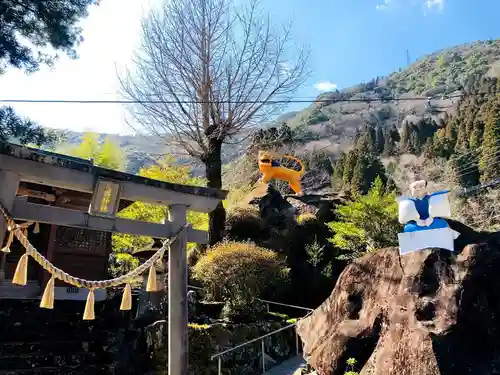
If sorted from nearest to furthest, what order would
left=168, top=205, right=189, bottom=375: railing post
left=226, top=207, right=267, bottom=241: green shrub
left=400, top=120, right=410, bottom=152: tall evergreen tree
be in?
left=168, top=205, right=189, bottom=375: railing post, left=226, top=207, right=267, bottom=241: green shrub, left=400, top=120, right=410, bottom=152: tall evergreen tree

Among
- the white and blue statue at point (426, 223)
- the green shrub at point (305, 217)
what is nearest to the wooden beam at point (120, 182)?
the white and blue statue at point (426, 223)

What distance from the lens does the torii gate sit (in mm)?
5000

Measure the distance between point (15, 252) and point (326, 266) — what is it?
10283 millimetres

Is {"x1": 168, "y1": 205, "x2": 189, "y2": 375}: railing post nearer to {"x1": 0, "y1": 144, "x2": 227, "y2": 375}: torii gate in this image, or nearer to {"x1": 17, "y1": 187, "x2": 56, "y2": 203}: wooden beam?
{"x1": 0, "y1": 144, "x2": 227, "y2": 375}: torii gate

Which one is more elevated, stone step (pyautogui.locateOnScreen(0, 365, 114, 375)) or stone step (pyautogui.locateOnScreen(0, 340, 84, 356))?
stone step (pyautogui.locateOnScreen(0, 340, 84, 356))

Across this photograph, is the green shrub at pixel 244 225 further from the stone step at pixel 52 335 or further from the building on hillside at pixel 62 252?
the stone step at pixel 52 335

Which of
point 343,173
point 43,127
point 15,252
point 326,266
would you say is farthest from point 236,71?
point 343,173

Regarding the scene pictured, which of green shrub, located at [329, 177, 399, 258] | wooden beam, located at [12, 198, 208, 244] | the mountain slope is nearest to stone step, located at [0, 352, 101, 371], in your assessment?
wooden beam, located at [12, 198, 208, 244]

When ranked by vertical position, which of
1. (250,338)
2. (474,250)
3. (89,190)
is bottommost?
(250,338)

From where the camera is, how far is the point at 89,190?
18.5 feet

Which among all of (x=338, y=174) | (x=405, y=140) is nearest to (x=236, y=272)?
(x=338, y=174)

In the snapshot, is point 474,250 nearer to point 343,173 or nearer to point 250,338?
point 250,338

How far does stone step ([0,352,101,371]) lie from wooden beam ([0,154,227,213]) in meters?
5.79

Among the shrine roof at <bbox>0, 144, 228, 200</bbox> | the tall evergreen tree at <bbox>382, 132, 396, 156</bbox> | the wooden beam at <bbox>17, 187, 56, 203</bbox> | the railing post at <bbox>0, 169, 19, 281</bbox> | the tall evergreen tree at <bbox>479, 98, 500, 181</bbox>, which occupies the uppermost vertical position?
the tall evergreen tree at <bbox>382, 132, 396, 156</bbox>
